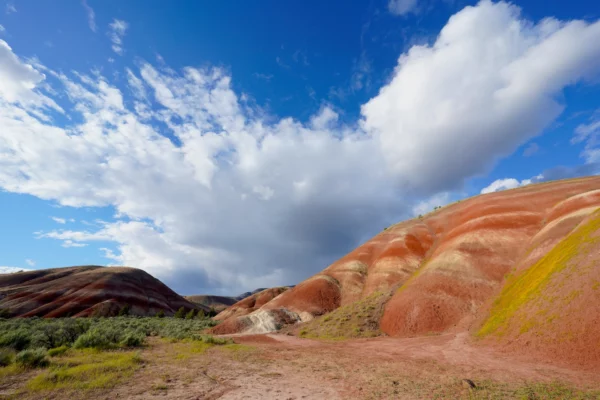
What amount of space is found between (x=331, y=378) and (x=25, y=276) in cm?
14418

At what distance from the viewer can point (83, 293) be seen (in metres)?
93.4

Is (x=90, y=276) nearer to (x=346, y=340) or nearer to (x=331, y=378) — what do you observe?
(x=346, y=340)

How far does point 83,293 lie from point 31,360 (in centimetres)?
9744

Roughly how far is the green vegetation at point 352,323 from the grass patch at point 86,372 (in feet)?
82.1

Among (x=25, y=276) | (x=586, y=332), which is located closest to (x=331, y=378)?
(x=586, y=332)

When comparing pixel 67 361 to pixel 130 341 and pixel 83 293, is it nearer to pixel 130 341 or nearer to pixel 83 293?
pixel 130 341

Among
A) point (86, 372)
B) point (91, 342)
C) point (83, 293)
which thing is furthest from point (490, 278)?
point (83, 293)

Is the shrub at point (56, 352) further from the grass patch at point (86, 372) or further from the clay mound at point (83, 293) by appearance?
the clay mound at point (83, 293)

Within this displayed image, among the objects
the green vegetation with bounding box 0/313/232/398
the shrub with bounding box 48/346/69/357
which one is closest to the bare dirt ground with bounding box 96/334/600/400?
the green vegetation with bounding box 0/313/232/398

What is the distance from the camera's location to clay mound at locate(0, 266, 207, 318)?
84.1m

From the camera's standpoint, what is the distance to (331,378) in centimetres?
1548

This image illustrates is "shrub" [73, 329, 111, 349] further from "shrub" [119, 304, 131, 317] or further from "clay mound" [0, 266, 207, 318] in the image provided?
"clay mound" [0, 266, 207, 318]

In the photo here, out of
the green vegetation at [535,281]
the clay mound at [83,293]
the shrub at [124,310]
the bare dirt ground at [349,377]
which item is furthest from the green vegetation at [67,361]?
the clay mound at [83,293]

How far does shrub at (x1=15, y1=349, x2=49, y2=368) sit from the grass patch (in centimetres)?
60
